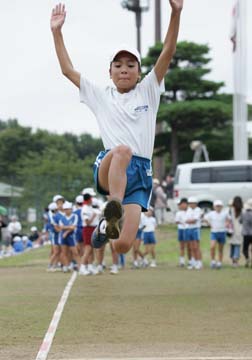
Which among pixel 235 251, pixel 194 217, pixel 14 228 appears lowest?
pixel 14 228

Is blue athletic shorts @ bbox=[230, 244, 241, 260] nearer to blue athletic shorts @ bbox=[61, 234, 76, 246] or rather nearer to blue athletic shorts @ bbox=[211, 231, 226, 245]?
blue athletic shorts @ bbox=[211, 231, 226, 245]

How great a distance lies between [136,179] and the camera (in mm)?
9031

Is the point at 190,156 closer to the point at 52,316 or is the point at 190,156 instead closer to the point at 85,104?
the point at 52,316

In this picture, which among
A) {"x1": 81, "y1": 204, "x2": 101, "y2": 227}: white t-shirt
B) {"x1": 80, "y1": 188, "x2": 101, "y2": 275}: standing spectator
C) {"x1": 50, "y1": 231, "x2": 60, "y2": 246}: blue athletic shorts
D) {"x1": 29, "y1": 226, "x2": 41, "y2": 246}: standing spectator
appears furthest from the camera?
{"x1": 29, "y1": 226, "x2": 41, "y2": 246}: standing spectator

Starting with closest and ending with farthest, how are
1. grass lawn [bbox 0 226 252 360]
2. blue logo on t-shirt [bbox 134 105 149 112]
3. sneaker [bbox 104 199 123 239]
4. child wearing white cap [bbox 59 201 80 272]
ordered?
sneaker [bbox 104 199 123 239] < blue logo on t-shirt [bbox 134 105 149 112] < grass lawn [bbox 0 226 252 360] < child wearing white cap [bbox 59 201 80 272]

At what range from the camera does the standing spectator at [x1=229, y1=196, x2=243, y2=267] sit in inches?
990

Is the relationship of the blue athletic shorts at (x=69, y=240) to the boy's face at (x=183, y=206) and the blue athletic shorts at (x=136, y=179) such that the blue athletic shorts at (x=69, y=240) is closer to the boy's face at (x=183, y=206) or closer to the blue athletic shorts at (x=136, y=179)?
the boy's face at (x=183, y=206)

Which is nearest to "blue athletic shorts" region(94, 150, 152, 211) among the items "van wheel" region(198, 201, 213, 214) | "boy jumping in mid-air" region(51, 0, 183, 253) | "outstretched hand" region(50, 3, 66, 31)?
"boy jumping in mid-air" region(51, 0, 183, 253)

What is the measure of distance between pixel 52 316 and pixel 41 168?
52.8 m

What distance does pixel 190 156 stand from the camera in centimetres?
4912

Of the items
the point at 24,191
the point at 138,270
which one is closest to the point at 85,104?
the point at 138,270

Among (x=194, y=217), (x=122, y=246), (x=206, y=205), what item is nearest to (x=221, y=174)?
(x=206, y=205)

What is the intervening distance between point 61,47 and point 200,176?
27.1 m

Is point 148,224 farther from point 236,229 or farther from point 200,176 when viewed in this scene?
point 200,176
